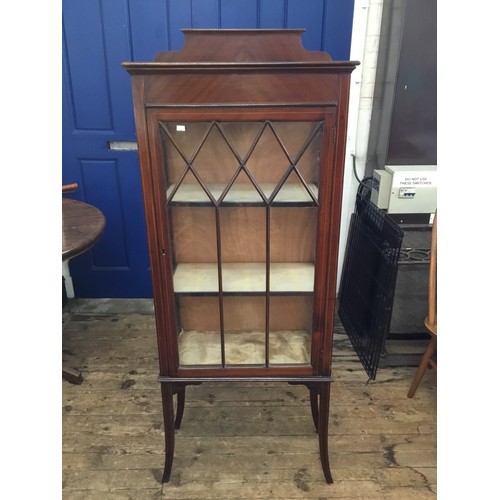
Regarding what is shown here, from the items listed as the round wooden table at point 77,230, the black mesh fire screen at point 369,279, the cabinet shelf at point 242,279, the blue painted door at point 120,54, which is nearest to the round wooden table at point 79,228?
the round wooden table at point 77,230

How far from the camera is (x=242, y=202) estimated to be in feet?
3.95

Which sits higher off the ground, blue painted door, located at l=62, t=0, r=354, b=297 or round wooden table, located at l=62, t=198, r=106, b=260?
blue painted door, located at l=62, t=0, r=354, b=297

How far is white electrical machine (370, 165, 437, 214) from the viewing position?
199 centimetres

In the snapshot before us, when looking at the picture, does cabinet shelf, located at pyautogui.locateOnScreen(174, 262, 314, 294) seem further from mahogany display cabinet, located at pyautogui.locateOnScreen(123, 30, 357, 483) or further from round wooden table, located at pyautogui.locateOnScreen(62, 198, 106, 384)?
round wooden table, located at pyautogui.locateOnScreen(62, 198, 106, 384)

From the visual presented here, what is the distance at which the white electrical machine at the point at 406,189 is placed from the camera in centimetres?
199

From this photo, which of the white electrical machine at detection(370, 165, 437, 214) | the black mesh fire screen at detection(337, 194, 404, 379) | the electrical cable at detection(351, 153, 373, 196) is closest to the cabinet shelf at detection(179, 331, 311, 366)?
the black mesh fire screen at detection(337, 194, 404, 379)

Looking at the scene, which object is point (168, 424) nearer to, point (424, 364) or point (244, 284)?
point (244, 284)

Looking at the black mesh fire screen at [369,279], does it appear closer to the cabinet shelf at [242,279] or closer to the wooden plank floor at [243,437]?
the wooden plank floor at [243,437]

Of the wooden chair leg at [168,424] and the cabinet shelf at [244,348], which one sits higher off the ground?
the cabinet shelf at [244,348]

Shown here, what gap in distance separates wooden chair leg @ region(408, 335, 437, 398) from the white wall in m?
0.84

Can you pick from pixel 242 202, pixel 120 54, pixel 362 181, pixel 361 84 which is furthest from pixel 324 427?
pixel 120 54

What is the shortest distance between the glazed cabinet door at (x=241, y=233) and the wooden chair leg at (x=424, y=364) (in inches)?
28.7

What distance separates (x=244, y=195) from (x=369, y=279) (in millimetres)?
1125
